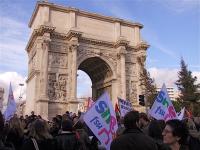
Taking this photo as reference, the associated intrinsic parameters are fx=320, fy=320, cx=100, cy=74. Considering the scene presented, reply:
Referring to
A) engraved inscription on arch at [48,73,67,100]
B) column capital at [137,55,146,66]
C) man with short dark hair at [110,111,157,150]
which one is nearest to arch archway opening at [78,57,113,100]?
column capital at [137,55,146,66]

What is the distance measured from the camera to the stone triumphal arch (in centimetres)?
3133

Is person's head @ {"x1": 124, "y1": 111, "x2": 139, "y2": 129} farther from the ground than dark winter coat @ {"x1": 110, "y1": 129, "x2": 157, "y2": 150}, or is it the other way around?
Answer: person's head @ {"x1": 124, "y1": 111, "x2": 139, "y2": 129}

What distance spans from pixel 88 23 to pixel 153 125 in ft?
102

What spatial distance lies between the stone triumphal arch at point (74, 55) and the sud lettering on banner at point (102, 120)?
23559 millimetres

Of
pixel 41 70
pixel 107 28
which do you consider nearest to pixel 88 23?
pixel 107 28

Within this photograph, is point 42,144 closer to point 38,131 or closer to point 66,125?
point 38,131

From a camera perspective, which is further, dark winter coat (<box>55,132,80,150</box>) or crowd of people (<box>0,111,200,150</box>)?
dark winter coat (<box>55,132,80,150</box>)

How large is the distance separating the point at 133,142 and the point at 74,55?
2920 centimetres

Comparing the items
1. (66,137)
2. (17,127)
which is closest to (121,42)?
(66,137)

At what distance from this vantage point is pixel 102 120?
6617mm

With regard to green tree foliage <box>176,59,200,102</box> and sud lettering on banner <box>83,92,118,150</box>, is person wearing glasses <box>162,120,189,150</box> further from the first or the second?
green tree foliage <box>176,59,200,102</box>

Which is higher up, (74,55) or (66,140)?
(74,55)

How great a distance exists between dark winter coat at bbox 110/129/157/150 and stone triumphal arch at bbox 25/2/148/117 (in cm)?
2660

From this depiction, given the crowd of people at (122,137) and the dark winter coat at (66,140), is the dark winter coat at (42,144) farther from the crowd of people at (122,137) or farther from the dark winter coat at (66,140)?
the dark winter coat at (66,140)
